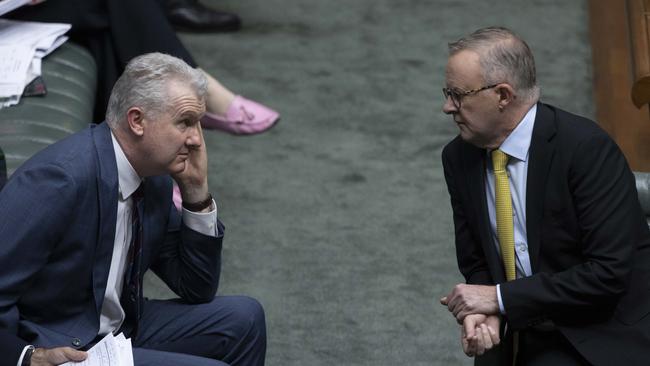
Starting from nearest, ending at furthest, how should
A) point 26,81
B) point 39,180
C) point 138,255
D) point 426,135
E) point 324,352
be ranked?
point 39,180, point 138,255, point 324,352, point 26,81, point 426,135

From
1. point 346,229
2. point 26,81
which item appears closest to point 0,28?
point 26,81

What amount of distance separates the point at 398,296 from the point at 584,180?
131cm

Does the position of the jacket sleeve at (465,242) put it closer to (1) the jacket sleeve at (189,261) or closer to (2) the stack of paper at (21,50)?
(1) the jacket sleeve at (189,261)

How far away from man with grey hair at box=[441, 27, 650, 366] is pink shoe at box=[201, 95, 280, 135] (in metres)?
2.01

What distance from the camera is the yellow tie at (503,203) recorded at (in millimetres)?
2957

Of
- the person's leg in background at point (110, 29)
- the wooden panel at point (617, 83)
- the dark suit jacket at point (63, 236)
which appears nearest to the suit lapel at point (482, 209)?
the dark suit jacket at point (63, 236)

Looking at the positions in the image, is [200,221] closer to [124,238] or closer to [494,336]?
[124,238]

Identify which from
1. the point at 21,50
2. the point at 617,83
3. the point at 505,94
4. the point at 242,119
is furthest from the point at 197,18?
the point at 505,94

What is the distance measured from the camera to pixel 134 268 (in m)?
2.96

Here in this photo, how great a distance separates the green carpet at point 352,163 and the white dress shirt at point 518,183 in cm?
83

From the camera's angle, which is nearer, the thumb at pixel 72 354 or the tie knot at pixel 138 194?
the thumb at pixel 72 354

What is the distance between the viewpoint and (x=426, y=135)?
16.4 feet

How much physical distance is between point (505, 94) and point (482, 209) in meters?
0.27

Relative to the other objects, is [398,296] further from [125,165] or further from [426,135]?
[125,165]
